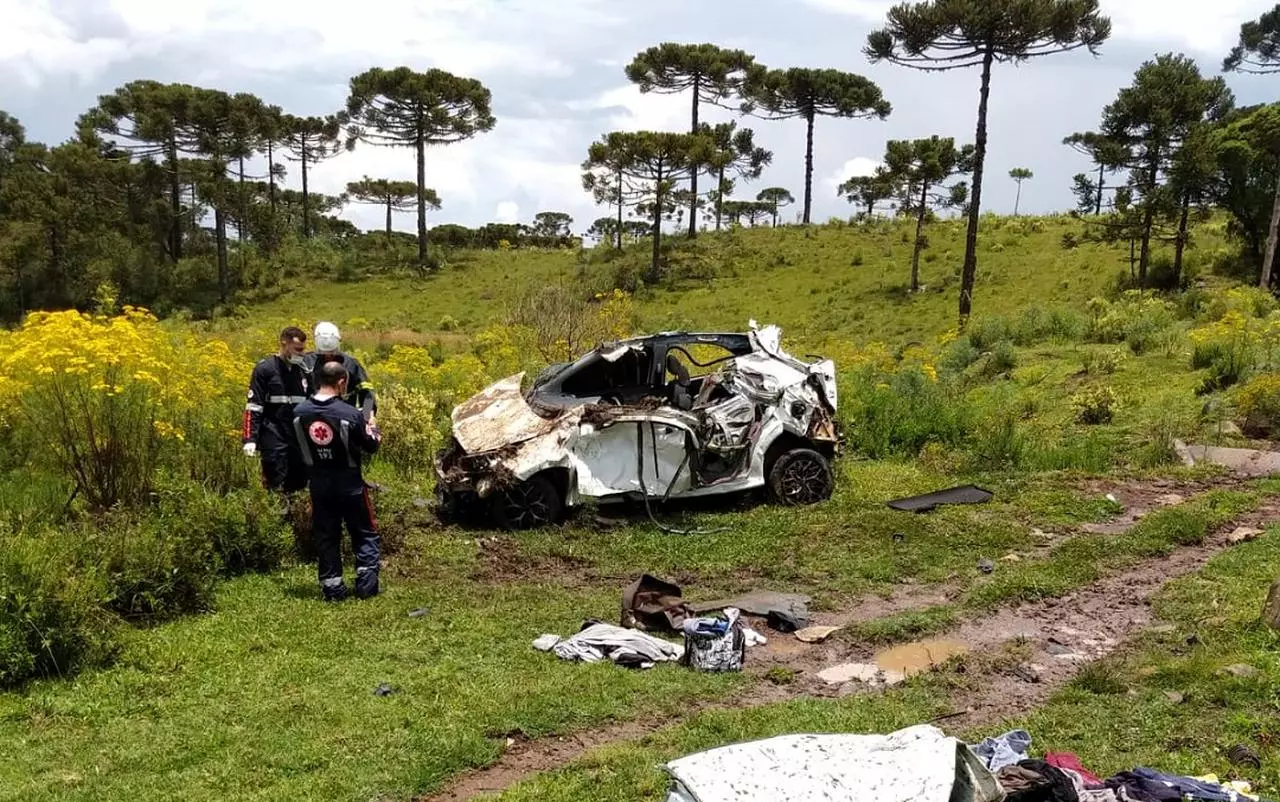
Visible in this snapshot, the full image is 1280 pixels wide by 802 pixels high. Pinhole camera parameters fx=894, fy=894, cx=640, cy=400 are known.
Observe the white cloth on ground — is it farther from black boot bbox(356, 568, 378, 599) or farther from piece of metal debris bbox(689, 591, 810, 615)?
Result: black boot bbox(356, 568, 378, 599)

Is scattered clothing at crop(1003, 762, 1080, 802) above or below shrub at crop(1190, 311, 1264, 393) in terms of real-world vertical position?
below

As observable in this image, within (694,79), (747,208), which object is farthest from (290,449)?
(747,208)

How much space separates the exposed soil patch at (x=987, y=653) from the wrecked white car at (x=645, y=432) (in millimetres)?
2526

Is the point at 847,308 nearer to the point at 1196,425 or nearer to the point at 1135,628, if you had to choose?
the point at 1196,425

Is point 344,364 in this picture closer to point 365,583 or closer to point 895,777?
point 365,583

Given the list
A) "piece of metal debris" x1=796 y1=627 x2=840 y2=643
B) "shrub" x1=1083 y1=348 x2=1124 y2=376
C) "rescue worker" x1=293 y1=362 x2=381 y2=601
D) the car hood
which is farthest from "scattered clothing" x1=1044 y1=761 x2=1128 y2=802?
"shrub" x1=1083 y1=348 x2=1124 y2=376

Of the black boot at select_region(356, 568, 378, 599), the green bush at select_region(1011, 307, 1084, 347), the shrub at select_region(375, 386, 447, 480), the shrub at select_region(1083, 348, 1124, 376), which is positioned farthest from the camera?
the green bush at select_region(1011, 307, 1084, 347)

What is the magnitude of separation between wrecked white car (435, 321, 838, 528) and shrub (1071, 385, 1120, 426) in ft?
17.7

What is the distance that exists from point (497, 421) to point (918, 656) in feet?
15.5

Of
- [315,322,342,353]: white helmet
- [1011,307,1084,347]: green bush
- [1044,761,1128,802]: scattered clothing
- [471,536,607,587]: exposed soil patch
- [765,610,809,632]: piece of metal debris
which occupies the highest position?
[315,322,342,353]: white helmet

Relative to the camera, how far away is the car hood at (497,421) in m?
8.55

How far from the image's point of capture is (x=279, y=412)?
7.68 m

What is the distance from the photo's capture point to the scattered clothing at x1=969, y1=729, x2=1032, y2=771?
147 inches

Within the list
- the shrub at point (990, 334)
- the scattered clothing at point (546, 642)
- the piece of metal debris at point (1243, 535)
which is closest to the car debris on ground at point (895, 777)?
the scattered clothing at point (546, 642)
